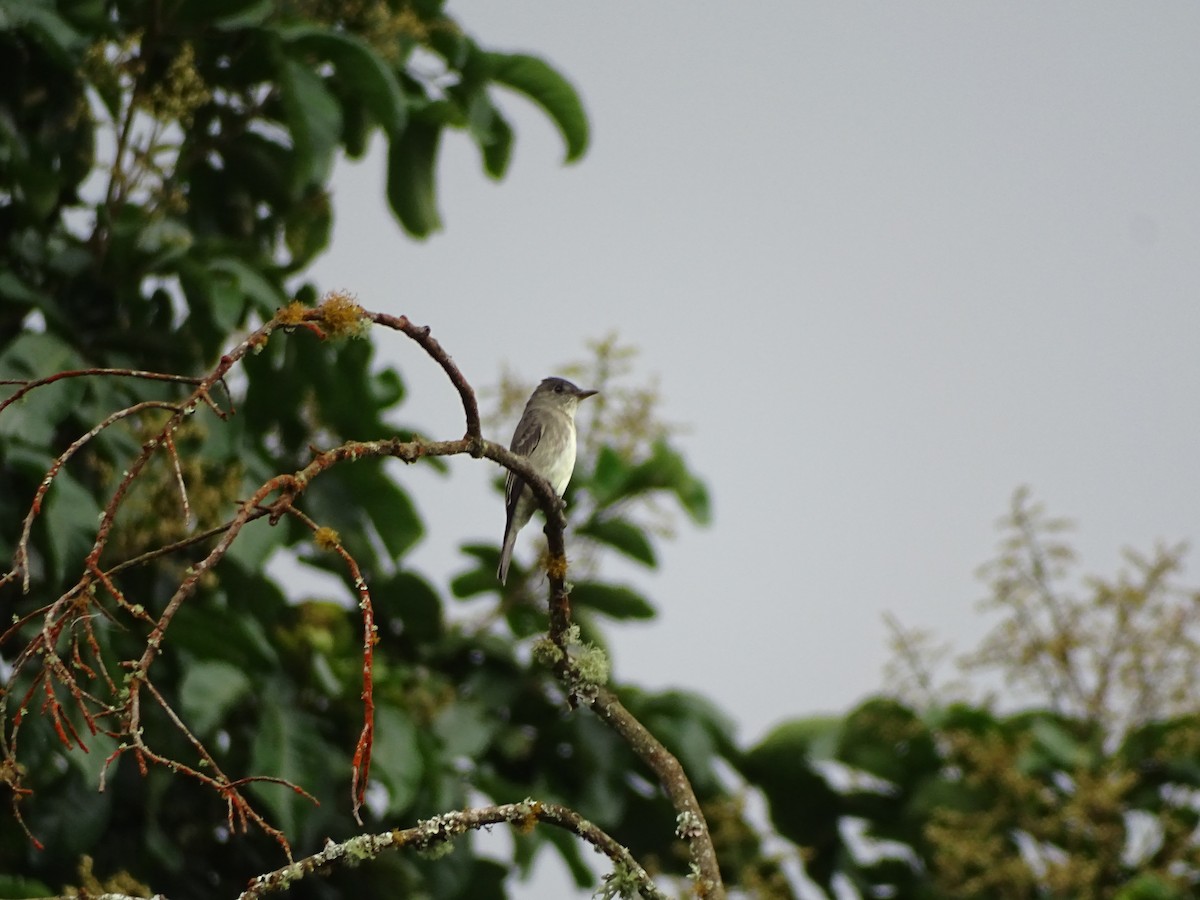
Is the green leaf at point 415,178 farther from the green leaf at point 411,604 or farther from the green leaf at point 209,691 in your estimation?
the green leaf at point 209,691

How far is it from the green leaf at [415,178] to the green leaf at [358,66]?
42cm

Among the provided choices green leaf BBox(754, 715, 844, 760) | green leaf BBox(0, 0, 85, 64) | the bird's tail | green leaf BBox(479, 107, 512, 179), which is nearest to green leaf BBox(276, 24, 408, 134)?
green leaf BBox(0, 0, 85, 64)

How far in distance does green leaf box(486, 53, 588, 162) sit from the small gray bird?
3.50ft

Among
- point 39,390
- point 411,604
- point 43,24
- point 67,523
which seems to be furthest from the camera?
point 411,604

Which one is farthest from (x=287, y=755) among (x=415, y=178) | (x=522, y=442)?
(x=415, y=178)

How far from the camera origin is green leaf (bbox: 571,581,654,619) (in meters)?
5.74

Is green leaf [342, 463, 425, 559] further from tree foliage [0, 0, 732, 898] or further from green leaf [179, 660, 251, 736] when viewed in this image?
green leaf [179, 660, 251, 736]

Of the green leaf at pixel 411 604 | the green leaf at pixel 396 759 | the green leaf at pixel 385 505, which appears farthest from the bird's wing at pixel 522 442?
the green leaf at pixel 396 759

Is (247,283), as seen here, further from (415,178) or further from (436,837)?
(436,837)

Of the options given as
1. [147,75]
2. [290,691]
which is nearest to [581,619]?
[290,691]

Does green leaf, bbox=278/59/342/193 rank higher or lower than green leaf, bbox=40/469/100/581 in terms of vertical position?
higher

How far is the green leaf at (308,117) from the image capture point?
484cm

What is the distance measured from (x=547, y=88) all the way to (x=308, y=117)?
1212mm

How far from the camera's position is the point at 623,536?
575cm
